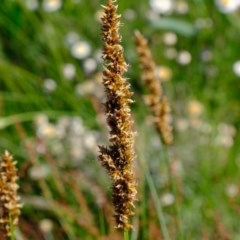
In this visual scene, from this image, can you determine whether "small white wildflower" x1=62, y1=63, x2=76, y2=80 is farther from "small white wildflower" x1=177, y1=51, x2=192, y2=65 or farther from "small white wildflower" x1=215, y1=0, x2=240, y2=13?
"small white wildflower" x1=215, y1=0, x2=240, y2=13

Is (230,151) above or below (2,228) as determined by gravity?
above

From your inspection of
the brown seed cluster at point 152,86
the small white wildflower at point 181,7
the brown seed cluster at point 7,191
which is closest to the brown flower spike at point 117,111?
the brown seed cluster at point 7,191

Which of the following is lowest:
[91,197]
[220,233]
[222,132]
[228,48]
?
[220,233]

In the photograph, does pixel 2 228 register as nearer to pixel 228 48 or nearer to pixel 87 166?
pixel 87 166

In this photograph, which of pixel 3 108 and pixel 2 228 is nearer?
pixel 2 228

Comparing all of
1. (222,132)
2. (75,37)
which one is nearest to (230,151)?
(222,132)

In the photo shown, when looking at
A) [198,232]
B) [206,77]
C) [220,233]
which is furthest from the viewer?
[206,77]

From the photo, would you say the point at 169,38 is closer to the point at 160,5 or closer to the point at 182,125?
the point at 160,5

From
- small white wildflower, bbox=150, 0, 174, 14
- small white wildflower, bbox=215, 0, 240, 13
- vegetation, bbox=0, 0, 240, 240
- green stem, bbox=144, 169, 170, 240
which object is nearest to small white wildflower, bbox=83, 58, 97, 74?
vegetation, bbox=0, 0, 240, 240
